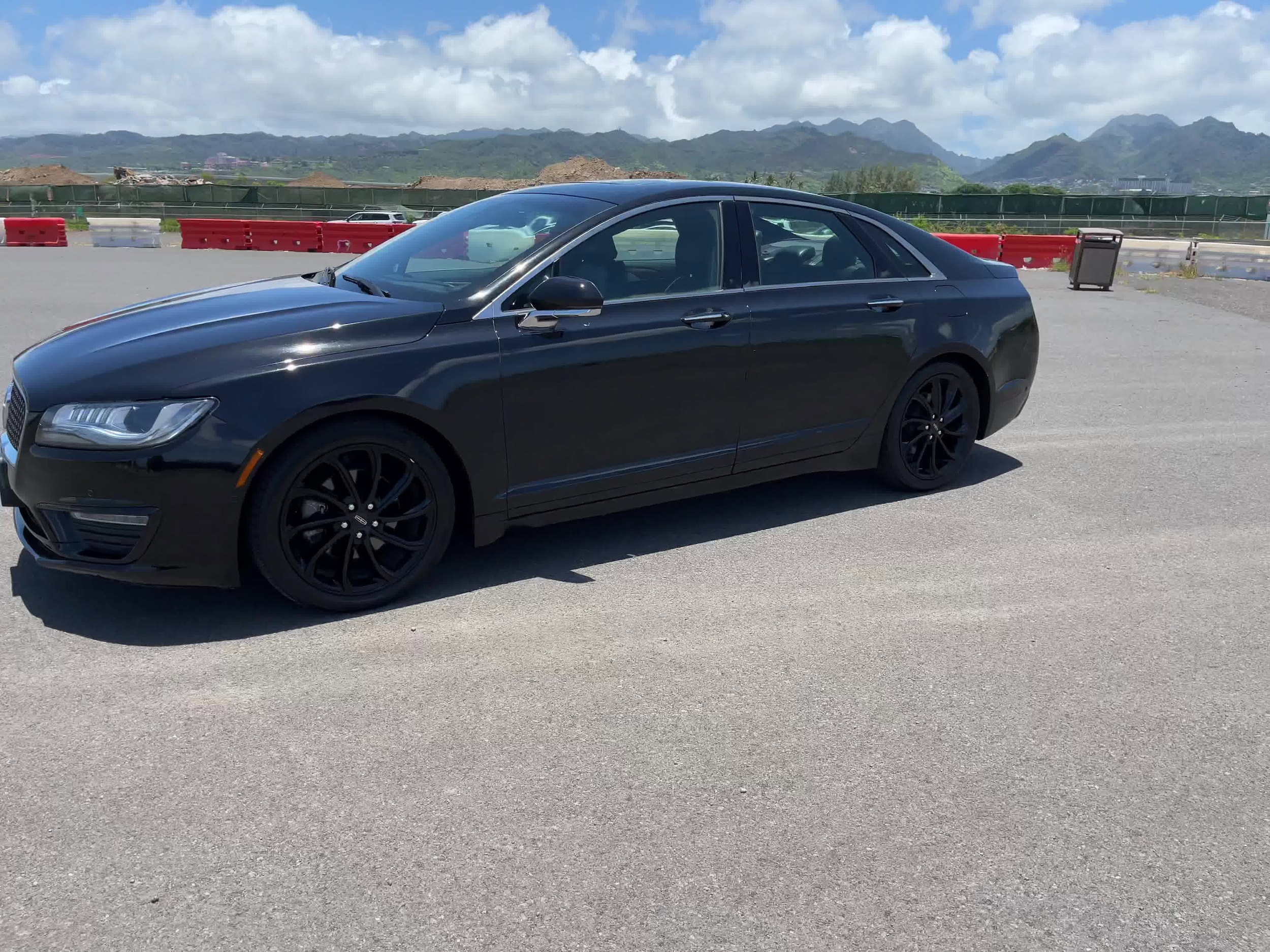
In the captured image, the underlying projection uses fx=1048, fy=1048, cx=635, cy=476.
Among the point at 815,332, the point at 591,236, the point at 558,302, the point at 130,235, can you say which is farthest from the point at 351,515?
the point at 130,235

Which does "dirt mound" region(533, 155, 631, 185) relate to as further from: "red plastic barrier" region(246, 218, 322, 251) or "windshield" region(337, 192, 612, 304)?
"windshield" region(337, 192, 612, 304)

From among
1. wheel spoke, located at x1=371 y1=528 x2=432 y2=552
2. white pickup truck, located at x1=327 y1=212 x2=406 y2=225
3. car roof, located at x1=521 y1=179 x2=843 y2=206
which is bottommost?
wheel spoke, located at x1=371 y1=528 x2=432 y2=552

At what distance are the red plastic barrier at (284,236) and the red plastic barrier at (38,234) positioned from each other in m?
4.60

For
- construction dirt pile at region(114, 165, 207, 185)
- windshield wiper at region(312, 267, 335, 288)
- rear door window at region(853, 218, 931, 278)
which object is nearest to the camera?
windshield wiper at region(312, 267, 335, 288)

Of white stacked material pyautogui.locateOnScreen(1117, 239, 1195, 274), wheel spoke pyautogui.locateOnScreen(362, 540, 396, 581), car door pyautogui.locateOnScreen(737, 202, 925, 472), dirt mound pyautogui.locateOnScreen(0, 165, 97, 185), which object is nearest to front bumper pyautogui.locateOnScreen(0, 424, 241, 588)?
wheel spoke pyautogui.locateOnScreen(362, 540, 396, 581)

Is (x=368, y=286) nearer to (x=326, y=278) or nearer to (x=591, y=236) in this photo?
(x=326, y=278)

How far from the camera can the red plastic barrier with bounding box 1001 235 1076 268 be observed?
24312mm

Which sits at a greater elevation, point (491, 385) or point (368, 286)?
point (368, 286)

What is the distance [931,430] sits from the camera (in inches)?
231

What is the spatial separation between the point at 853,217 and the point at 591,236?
1.72m

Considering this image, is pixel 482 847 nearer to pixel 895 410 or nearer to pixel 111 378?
pixel 111 378

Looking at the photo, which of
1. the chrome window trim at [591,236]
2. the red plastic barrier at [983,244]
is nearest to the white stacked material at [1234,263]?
the red plastic barrier at [983,244]

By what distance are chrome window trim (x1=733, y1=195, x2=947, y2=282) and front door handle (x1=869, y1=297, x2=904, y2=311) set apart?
13cm

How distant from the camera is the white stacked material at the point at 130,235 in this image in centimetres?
2697
